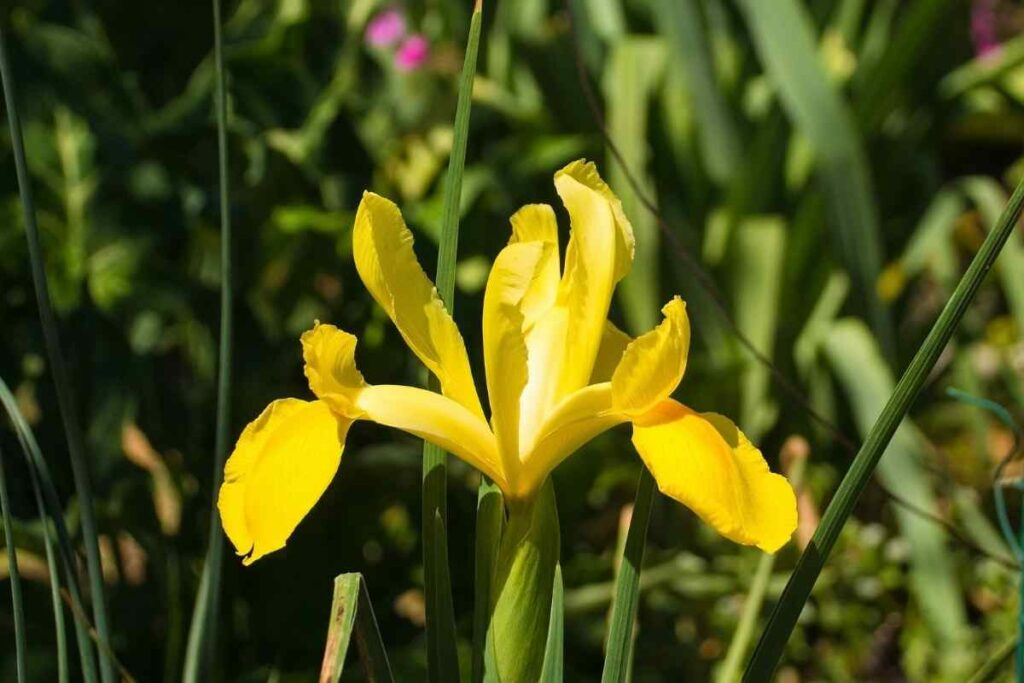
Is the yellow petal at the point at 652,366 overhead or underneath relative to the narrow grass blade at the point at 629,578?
overhead

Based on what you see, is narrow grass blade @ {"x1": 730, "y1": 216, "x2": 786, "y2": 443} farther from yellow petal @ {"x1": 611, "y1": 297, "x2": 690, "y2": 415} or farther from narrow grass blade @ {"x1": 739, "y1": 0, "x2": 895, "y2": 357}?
yellow petal @ {"x1": 611, "y1": 297, "x2": 690, "y2": 415}

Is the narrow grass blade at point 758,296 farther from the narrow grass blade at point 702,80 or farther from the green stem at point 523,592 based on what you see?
the green stem at point 523,592

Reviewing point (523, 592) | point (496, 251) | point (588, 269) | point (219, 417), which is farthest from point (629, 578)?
point (496, 251)

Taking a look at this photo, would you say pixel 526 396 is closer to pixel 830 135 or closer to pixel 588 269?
pixel 588 269

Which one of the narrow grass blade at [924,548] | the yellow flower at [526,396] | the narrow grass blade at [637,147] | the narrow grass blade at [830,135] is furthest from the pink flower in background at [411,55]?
the yellow flower at [526,396]

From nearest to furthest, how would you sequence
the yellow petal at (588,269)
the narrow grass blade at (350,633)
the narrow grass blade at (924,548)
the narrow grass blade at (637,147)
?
1. the narrow grass blade at (350,633)
2. the yellow petal at (588,269)
3. the narrow grass blade at (924,548)
4. the narrow grass blade at (637,147)

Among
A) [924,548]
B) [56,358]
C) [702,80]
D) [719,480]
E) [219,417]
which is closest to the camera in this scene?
[719,480]
